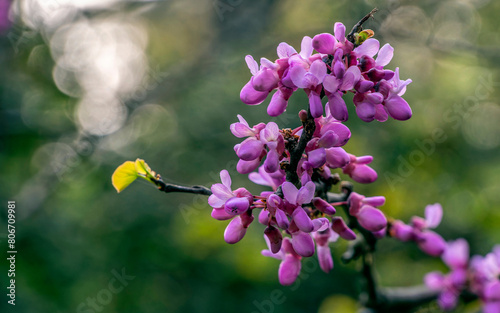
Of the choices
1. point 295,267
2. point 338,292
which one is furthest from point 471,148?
point 295,267

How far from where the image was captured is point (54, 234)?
3.42 meters

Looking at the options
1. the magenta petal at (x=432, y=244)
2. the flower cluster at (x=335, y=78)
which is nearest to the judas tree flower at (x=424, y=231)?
the magenta petal at (x=432, y=244)

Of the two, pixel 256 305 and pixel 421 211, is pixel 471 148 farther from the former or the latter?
pixel 256 305

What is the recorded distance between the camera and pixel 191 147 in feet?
12.6

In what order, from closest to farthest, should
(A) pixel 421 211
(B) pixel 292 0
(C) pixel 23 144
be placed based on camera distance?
(A) pixel 421 211
(C) pixel 23 144
(B) pixel 292 0

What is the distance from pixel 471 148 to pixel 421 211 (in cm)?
89

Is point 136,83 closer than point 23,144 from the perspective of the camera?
No

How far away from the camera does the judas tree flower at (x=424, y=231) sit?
57.9 inches

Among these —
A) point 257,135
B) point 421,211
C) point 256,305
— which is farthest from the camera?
point 421,211

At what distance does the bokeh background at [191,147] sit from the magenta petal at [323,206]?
1.87 m

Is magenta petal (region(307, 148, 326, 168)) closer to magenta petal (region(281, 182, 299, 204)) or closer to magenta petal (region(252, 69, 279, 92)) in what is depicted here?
magenta petal (region(281, 182, 299, 204))

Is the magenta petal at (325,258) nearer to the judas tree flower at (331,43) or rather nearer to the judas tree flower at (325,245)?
the judas tree flower at (325,245)

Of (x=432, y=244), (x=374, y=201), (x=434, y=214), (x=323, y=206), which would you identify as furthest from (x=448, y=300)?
(x=323, y=206)

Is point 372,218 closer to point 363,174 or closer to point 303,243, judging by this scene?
point 363,174
